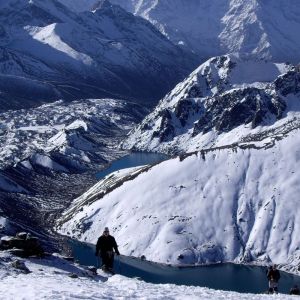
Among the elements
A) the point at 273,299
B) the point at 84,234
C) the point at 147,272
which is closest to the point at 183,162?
the point at 84,234

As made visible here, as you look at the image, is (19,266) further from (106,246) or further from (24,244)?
(24,244)

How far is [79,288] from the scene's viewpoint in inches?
1592

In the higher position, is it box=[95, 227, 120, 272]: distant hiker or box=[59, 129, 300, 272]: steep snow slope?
box=[59, 129, 300, 272]: steep snow slope

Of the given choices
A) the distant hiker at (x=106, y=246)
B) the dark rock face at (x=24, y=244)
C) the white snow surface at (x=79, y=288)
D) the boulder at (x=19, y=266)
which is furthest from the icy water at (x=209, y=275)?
the boulder at (x=19, y=266)

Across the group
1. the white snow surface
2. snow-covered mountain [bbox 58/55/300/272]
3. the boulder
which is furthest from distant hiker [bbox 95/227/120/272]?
snow-covered mountain [bbox 58/55/300/272]

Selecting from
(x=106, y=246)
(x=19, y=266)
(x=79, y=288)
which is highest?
(x=106, y=246)

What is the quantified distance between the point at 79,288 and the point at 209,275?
306 ft

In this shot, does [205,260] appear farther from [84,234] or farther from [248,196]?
[84,234]

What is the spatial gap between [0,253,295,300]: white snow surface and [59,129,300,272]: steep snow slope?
90.0m

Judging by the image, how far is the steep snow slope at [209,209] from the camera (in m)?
141

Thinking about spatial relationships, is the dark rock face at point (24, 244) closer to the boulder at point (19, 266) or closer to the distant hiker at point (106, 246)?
the boulder at point (19, 266)

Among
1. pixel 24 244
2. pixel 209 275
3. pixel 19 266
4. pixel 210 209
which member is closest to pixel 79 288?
pixel 19 266

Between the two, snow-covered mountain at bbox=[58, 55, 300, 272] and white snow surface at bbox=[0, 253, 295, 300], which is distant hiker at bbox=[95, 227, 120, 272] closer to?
white snow surface at bbox=[0, 253, 295, 300]

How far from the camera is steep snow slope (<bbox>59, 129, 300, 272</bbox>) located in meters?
141
